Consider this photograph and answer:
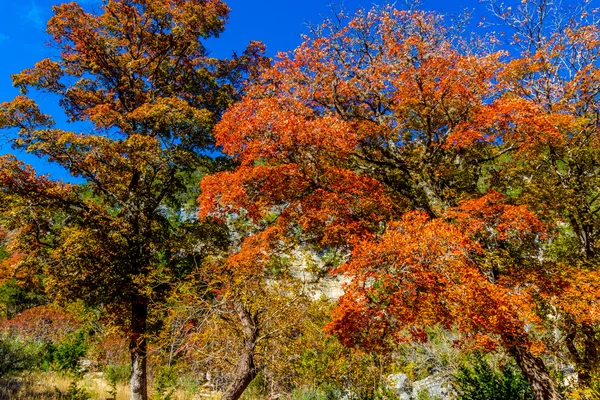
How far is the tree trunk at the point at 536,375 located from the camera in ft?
27.2

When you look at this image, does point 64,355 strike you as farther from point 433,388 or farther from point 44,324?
point 433,388

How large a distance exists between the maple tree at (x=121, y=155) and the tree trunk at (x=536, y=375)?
927 cm

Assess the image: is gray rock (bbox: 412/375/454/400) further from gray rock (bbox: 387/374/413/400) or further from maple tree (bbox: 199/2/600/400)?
maple tree (bbox: 199/2/600/400)

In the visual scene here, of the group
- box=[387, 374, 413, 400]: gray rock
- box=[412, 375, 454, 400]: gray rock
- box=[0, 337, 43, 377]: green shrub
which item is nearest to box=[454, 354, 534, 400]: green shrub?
box=[412, 375, 454, 400]: gray rock

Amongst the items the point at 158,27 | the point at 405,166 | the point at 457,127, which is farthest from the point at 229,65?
the point at 457,127

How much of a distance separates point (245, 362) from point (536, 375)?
6.77m

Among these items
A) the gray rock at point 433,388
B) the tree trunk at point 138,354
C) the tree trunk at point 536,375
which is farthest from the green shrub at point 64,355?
the tree trunk at point 536,375

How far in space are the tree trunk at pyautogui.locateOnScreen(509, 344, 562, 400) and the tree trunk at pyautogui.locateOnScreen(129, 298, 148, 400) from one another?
10111 millimetres

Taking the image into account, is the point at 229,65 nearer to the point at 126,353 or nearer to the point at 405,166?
the point at 405,166

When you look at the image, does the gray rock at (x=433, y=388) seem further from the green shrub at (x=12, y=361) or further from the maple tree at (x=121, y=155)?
the green shrub at (x=12, y=361)

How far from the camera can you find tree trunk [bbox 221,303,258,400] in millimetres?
8109

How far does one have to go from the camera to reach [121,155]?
37.1 feet

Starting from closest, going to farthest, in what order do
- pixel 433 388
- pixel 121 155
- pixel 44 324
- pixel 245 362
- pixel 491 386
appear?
pixel 245 362
pixel 491 386
pixel 121 155
pixel 433 388
pixel 44 324

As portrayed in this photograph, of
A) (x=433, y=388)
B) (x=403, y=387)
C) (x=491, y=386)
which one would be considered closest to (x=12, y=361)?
(x=403, y=387)
